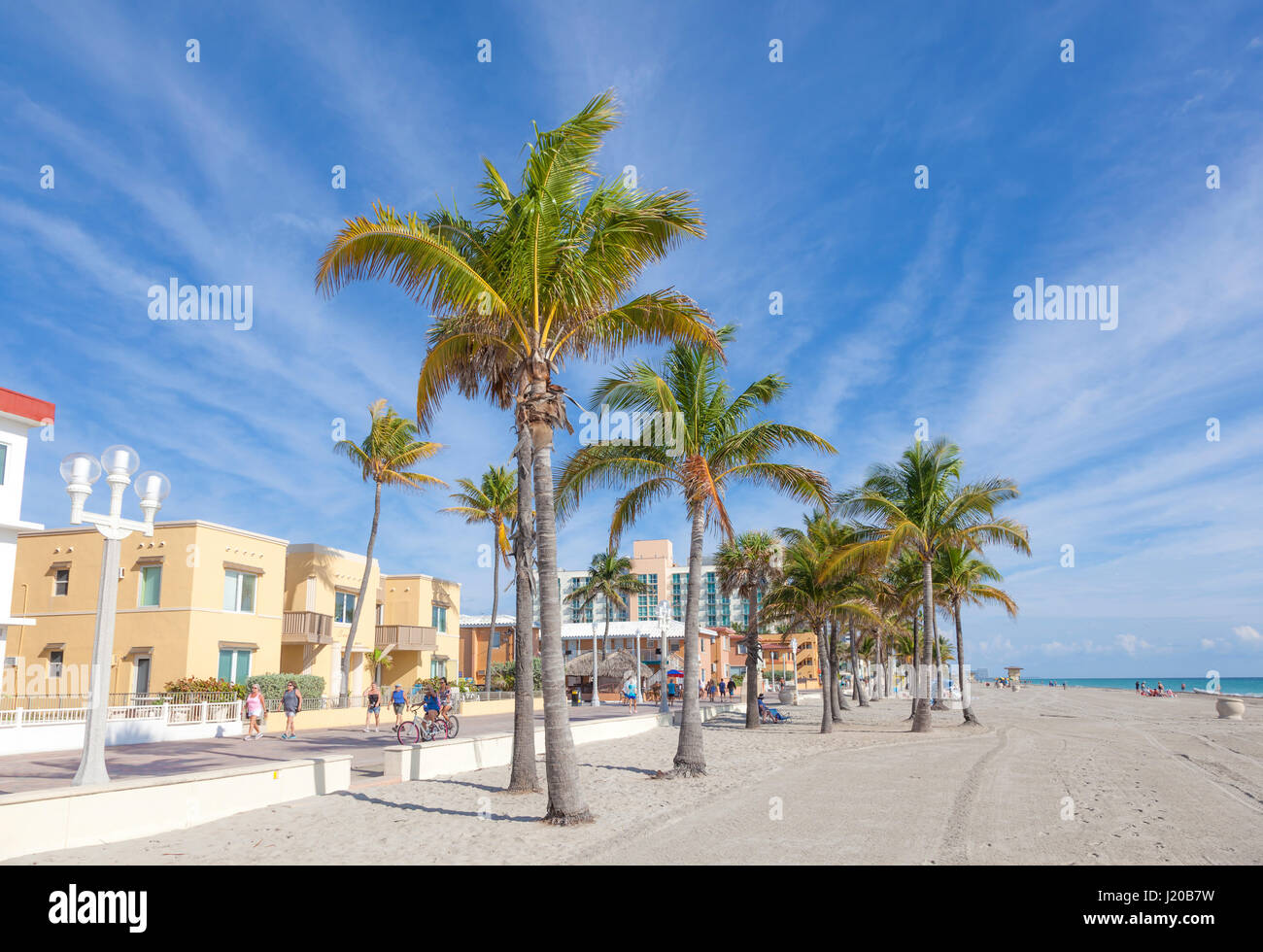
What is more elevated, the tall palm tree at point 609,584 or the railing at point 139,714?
the tall palm tree at point 609,584

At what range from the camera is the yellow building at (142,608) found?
1069 inches

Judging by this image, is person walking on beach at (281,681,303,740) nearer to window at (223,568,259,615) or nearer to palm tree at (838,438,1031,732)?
window at (223,568,259,615)

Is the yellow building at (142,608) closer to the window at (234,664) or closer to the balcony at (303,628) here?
the window at (234,664)

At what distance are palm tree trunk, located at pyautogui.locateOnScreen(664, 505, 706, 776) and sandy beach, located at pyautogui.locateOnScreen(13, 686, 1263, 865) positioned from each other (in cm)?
58

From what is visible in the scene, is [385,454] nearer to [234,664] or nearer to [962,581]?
[234,664]

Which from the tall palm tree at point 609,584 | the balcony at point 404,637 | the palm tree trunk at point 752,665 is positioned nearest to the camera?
the palm tree trunk at point 752,665

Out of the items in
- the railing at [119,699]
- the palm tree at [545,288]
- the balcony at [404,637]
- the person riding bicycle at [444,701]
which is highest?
the palm tree at [545,288]

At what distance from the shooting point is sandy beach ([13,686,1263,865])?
823 centimetres

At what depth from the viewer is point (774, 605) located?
104 ft

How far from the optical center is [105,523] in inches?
421

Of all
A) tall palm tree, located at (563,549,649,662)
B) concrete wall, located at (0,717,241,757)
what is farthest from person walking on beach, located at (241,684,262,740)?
tall palm tree, located at (563,549,649,662)

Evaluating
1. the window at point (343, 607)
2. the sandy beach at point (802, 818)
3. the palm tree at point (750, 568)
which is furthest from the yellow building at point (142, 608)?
the palm tree at point (750, 568)

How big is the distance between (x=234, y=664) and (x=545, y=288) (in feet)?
77.9

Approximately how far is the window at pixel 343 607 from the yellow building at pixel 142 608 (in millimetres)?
7395
